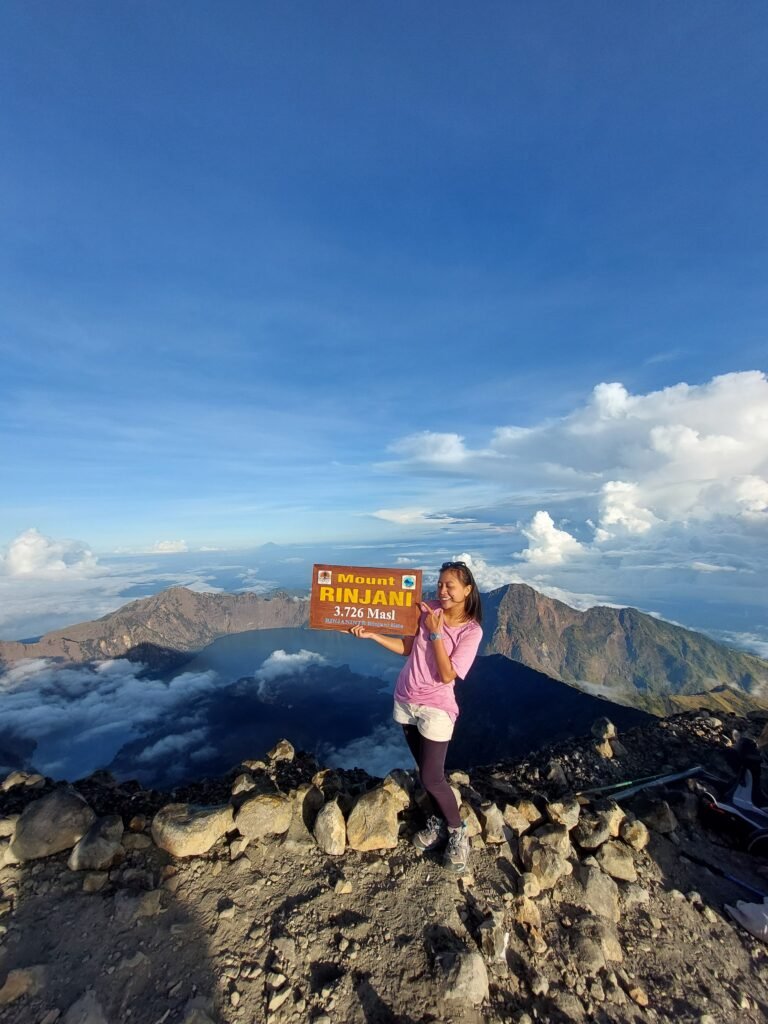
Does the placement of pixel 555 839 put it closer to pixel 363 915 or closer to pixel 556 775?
pixel 363 915

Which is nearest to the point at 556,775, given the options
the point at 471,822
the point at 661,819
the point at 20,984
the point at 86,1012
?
the point at 661,819

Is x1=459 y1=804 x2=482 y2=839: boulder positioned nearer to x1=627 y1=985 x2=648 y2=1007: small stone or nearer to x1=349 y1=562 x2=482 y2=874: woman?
x1=349 y1=562 x2=482 y2=874: woman

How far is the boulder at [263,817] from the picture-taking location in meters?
6.73

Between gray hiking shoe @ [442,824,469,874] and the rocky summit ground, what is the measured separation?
151mm

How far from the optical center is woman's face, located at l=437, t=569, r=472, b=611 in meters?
6.02

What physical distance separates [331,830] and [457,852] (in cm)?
195

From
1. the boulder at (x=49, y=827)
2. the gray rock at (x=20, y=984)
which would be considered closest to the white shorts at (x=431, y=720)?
the gray rock at (x=20, y=984)

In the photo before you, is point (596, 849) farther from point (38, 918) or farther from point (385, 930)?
point (38, 918)

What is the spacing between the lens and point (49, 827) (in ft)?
20.9

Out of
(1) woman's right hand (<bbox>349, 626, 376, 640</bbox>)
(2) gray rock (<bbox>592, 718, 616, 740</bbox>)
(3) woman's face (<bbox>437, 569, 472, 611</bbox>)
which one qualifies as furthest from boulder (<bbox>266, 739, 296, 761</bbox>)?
(2) gray rock (<bbox>592, 718, 616, 740</bbox>)

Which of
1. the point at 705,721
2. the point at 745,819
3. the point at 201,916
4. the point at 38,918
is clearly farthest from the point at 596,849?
the point at 705,721

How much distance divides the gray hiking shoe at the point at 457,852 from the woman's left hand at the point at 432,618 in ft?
10.2

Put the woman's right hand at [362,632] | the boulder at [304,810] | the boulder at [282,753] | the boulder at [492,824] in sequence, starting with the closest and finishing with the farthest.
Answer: the woman's right hand at [362,632] < the boulder at [304,810] < the boulder at [492,824] < the boulder at [282,753]

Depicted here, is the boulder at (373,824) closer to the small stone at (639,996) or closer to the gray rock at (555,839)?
the gray rock at (555,839)
